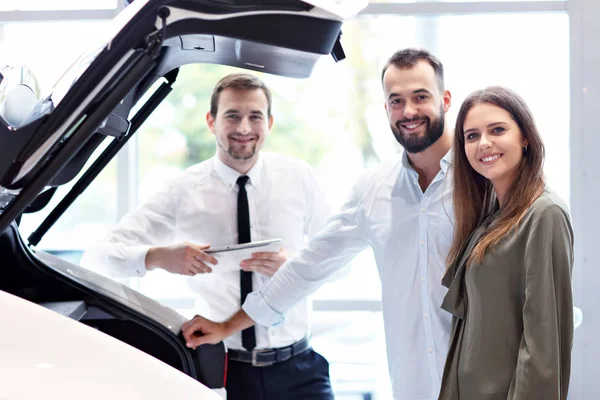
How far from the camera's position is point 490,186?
2350 millimetres

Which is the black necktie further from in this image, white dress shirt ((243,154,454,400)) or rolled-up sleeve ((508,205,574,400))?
rolled-up sleeve ((508,205,574,400))

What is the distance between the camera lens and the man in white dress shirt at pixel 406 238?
2529 millimetres

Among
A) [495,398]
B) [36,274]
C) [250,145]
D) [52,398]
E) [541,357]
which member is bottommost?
[495,398]

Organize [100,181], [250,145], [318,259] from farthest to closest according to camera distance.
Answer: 1. [100,181]
2. [250,145]
3. [318,259]

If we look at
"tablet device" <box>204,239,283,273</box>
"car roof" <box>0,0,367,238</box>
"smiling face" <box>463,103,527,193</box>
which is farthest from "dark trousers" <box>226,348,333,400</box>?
"car roof" <box>0,0,367,238</box>

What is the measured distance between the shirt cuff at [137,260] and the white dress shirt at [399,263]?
54 centimetres

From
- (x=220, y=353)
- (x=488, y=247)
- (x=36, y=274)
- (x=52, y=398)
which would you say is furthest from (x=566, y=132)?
(x=52, y=398)

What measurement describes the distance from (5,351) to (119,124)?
72 cm

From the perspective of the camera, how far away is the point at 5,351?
1.20 m

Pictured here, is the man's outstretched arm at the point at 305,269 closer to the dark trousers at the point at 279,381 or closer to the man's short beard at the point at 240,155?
the dark trousers at the point at 279,381

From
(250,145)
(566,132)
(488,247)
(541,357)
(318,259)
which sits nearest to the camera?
(541,357)

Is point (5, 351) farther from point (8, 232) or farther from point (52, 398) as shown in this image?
point (8, 232)

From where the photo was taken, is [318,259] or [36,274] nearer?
[36,274]

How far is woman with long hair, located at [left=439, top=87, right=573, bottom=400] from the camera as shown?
1927 mm
